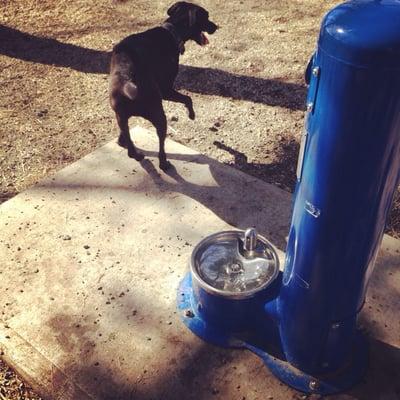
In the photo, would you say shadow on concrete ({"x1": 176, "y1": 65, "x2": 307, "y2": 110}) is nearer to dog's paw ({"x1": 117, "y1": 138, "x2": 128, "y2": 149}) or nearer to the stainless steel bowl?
dog's paw ({"x1": 117, "y1": 138, "x2": 128, "y2": 149})

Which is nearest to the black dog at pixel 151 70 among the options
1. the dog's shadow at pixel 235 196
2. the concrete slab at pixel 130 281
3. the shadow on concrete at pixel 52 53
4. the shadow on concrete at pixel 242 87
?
the dog's shadow at pixel 235 196

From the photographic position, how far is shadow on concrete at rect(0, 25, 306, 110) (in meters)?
5.12

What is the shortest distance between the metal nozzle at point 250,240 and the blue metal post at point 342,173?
0.28m

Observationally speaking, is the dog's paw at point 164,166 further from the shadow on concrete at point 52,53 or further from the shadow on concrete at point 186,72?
the shadow on concrete at point 52,53

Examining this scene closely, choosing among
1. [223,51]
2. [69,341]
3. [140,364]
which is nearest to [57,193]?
[69,341]

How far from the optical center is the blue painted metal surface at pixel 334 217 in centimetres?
152

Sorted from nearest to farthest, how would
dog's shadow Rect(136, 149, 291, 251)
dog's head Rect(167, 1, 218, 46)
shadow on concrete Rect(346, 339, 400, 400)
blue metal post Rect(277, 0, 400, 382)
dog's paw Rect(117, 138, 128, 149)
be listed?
blue metal post Rect(277, 0, 400, 382), shadow on concrete Rect(346, 339, 400, 400), dog's shadow Rect(136, 149, 291, 251), dog's paw Rect(117, 138, 128, 149), dog's head Rect(167, 1, 218, 46)

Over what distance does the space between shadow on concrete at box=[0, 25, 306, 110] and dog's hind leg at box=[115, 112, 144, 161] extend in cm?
152

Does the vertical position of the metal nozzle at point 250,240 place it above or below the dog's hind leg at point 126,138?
above

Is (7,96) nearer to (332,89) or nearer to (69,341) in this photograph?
(69,341)

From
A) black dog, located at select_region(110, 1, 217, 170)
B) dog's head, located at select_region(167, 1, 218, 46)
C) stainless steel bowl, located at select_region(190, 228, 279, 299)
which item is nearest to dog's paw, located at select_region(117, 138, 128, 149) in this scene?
black dog, located at select_region(110, 1, 217, 170)

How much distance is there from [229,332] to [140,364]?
51 centimetres

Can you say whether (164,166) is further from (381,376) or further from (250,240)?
(381,376)

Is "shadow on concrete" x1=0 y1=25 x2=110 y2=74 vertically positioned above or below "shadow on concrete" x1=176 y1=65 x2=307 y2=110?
below
